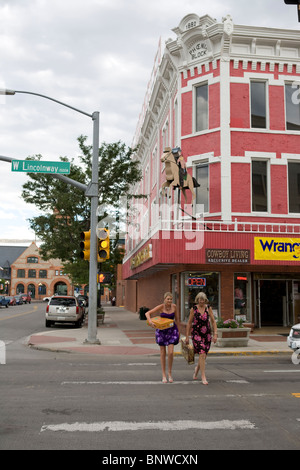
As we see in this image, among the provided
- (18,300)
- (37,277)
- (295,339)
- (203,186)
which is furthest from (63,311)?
(37,277)

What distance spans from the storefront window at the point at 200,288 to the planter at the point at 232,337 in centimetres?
344

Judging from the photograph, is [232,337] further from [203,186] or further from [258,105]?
[258,105]

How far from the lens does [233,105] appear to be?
1952cm

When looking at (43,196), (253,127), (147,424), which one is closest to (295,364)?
(147,424)

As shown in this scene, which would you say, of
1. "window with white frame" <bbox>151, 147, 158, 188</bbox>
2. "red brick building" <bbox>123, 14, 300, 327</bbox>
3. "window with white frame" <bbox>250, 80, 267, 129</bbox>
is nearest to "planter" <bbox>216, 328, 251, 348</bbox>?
"red brick building" <bbox>123, 14, 300, 327</bbox>

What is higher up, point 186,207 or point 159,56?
point 159,56

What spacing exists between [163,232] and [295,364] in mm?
7324

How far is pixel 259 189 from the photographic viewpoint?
19.3 meters

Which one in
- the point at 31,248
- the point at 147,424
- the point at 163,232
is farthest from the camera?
the point at 31,248

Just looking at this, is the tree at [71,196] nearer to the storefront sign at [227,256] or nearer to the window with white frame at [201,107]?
the window with white frame at [201,107]

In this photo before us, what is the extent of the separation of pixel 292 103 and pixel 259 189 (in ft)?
14.8

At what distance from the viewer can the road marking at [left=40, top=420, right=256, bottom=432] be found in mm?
5445

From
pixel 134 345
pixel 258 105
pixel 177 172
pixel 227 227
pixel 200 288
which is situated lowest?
pixel 134 345
